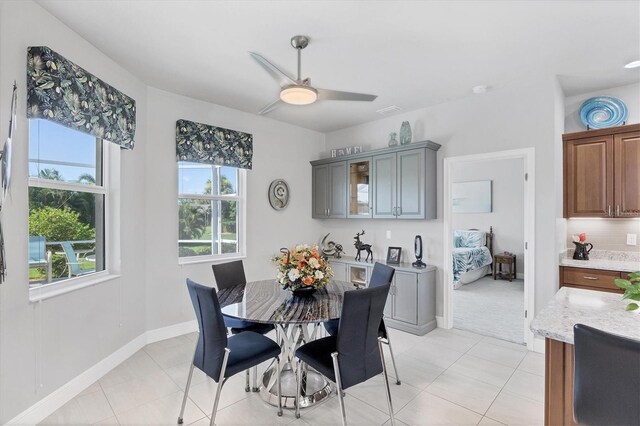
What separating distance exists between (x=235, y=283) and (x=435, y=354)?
2103mm

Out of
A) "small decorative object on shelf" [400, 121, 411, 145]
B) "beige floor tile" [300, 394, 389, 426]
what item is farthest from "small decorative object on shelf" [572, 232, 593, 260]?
"beige floor tile" [300, 394, 389, 426]

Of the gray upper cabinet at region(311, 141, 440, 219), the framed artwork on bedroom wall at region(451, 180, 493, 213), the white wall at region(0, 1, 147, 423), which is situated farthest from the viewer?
the framed artwork on bedroom wall at region(451, 180, 493, 213)

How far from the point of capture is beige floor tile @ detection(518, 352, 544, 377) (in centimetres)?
283

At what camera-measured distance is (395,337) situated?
362 centimetres

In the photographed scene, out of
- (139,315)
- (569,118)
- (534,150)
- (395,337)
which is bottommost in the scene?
(395,337)

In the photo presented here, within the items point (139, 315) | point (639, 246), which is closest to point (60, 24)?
point (139, 315)

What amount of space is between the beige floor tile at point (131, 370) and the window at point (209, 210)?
1.14 metres

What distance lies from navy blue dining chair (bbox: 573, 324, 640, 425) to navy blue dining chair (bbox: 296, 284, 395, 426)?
0.98m

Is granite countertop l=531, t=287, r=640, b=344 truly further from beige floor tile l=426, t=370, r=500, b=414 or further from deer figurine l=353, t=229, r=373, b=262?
deer figurine l=353, t=229, r=373, b=262

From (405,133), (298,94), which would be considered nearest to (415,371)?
(298,94)

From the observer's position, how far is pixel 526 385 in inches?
102

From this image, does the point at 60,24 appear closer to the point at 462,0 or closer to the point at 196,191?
the point at 196,191

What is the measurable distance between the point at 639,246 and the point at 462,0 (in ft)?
10.5

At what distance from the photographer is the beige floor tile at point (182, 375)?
8.68 ft
